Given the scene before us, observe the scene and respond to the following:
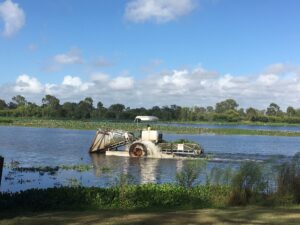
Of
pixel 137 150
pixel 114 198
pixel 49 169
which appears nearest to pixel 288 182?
pixel 114 198

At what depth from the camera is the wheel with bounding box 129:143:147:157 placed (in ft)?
154

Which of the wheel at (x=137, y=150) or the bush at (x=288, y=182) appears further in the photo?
the wheel at (x=137, y=150)

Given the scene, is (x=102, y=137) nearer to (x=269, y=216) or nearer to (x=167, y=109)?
(x=269, y=216)

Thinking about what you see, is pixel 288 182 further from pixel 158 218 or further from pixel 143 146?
pixel 143 146

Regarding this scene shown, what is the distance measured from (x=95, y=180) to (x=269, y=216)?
18.5 metres

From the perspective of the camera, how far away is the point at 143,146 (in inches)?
1861

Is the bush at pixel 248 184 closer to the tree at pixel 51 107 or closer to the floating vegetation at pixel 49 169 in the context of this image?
the floating vegetation at pixel 49 169

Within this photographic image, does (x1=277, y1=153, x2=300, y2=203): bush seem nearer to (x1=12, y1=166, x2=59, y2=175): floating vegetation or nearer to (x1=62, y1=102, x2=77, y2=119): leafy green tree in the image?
(x1=12, y1=166, x2=59, y2=175): floating vegetation

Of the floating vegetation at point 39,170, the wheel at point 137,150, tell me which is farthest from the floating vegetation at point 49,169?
the wheel at point 137,150

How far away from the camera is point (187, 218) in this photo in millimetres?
11266

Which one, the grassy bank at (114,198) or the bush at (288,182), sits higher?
the bush at (288,182)

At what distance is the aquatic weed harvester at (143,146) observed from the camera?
4716 cm

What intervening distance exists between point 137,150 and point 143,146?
0.70 metres

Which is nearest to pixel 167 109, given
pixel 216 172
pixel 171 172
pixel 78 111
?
pixel 78 111
